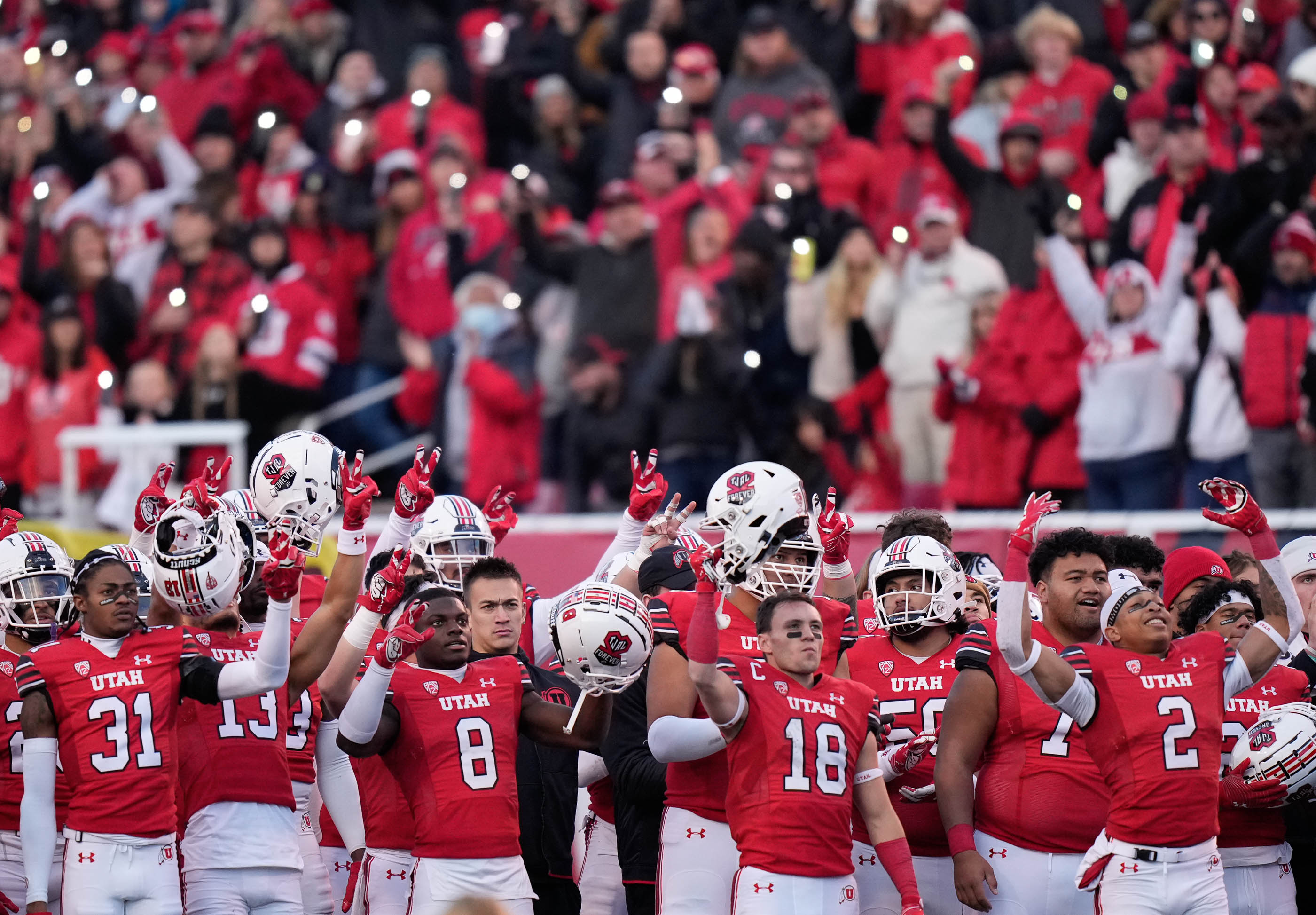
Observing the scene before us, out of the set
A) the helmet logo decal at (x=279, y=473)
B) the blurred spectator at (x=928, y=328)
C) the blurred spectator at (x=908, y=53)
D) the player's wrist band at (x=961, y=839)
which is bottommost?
the player's wrist band at (x=961, y=839)

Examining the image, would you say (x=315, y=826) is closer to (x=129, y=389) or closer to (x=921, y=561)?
(x=921, y=561)

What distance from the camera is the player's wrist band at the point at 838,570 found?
313 inches

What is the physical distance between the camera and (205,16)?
1797 centimetres

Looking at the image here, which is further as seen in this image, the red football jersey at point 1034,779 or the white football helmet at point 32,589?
the white football helmet at point 32,589

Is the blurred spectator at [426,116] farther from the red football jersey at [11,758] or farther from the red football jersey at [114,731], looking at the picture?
the red football jersey at [114,731]

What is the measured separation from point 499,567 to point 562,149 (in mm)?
7888

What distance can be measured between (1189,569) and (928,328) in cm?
415

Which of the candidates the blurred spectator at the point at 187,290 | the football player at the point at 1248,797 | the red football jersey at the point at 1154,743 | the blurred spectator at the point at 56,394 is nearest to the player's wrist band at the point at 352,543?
the red football jersey at the point at 1154,743

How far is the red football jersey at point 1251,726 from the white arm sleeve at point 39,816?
436 centimetres

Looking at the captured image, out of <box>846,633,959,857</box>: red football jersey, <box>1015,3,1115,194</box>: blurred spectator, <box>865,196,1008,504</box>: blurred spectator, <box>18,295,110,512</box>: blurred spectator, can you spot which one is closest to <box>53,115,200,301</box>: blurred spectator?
<box>18,295,110,512</box>: blurred spectator

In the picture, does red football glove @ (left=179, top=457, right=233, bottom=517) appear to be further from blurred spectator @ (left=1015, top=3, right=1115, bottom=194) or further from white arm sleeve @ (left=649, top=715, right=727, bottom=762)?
blurred spectator @ (left=1015, top=3, right=1115, bottom=194)

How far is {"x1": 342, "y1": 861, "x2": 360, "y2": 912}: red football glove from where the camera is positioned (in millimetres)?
7605

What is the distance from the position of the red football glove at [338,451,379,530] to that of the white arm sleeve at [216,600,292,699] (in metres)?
0.36

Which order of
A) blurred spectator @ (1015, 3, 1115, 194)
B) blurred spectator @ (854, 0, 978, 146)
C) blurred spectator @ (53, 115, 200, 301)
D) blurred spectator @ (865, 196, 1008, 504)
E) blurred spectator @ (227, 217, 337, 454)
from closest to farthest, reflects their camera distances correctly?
blurred spectator @ (865, 196, 1008, 504)
blurred spectator @ (1015, 3, 1115, 194)
blurred spectator @ (854, 0, 978, 146)
blurred spectator @ (227, 217, 337, 454)
blurred spectator @ (53, 115, 200, 301)
